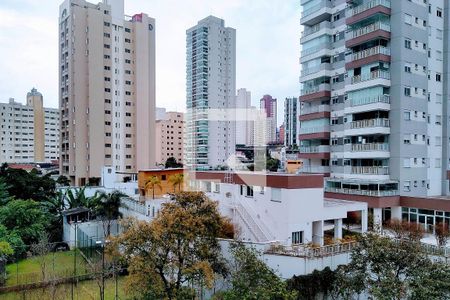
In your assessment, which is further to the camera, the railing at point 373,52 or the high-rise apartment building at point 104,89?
the high-rise apartment building at point 104,89

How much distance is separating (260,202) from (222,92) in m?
34.9

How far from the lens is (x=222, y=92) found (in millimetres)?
47656

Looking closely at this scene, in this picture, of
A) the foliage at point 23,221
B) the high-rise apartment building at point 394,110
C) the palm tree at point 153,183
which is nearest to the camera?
the foliage at point 23,221

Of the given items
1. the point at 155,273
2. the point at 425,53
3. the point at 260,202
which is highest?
the point at 425,53

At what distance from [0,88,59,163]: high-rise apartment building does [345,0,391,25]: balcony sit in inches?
2291

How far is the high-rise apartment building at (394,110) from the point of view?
19.3 m

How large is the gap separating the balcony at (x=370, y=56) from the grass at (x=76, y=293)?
1647 cm

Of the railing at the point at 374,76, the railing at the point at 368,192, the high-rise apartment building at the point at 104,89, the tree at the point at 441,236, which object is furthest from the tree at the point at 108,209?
the high-rise apartment building at the point at 104,89

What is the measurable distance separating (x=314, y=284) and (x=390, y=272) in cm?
227

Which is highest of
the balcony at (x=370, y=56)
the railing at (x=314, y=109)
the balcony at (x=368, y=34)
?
the balcony at (x=368, y=34)

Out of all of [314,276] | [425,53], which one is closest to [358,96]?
[425,53]

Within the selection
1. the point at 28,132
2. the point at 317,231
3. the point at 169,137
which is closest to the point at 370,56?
the point at 317,231

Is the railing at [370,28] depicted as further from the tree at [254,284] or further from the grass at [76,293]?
the grass at [76,293]

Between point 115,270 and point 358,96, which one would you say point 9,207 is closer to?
point 115,270
